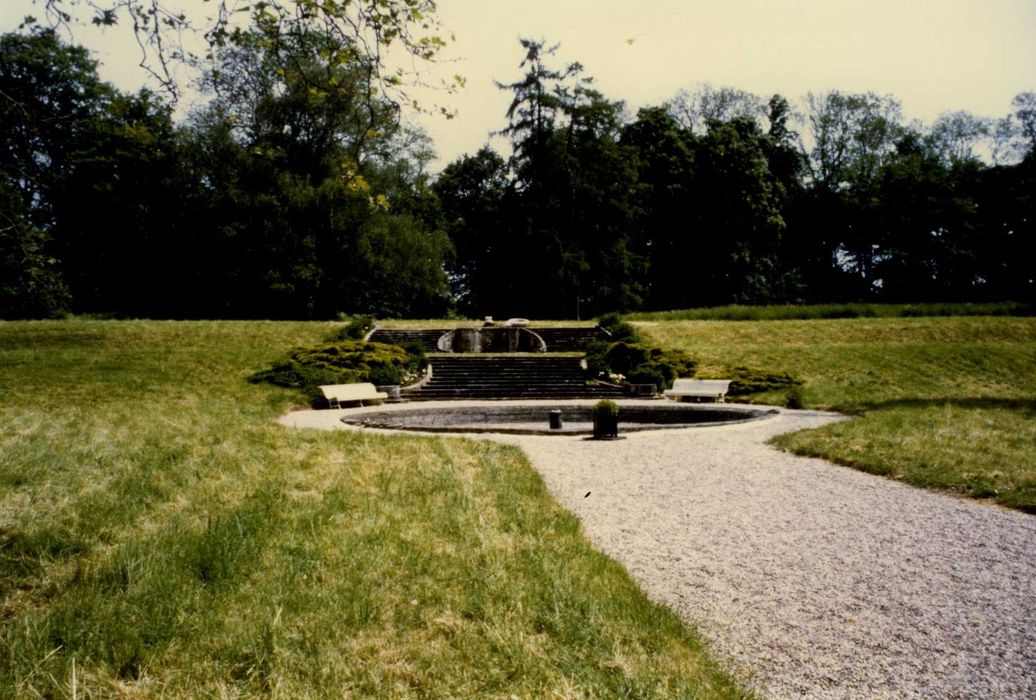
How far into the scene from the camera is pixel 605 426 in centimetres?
1396

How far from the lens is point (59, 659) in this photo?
3.46m

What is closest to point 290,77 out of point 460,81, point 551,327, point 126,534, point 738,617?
point 460,81

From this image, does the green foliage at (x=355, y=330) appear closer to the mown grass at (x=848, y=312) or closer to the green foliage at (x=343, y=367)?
the green foliage at (x=343, y=367)

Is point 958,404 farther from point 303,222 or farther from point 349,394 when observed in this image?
point 303,222

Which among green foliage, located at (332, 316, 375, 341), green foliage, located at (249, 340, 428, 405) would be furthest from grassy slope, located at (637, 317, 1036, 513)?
green foliage, located at (332, 316, 375, 341)

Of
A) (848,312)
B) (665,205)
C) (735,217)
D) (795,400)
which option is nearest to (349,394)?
(795,400)

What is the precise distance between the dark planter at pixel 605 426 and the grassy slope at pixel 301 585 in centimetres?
514

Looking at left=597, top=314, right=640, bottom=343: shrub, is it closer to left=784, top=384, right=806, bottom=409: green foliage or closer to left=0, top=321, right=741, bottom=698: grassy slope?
left=784, top=384, right=806, bottom=409: green foliage

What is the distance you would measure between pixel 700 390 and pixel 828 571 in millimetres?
16200

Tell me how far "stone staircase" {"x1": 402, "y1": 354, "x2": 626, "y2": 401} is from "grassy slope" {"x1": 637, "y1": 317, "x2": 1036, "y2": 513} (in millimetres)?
4828

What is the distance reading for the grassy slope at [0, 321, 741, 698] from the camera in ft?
11.4

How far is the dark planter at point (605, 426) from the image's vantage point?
13906mm

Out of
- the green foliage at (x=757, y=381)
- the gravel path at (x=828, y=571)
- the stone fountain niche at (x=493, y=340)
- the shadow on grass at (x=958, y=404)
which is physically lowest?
the gravel path at (x=828, y=571)

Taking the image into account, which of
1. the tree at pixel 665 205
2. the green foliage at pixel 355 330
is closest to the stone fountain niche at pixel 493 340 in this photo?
the green foliage at pixel 355 330
